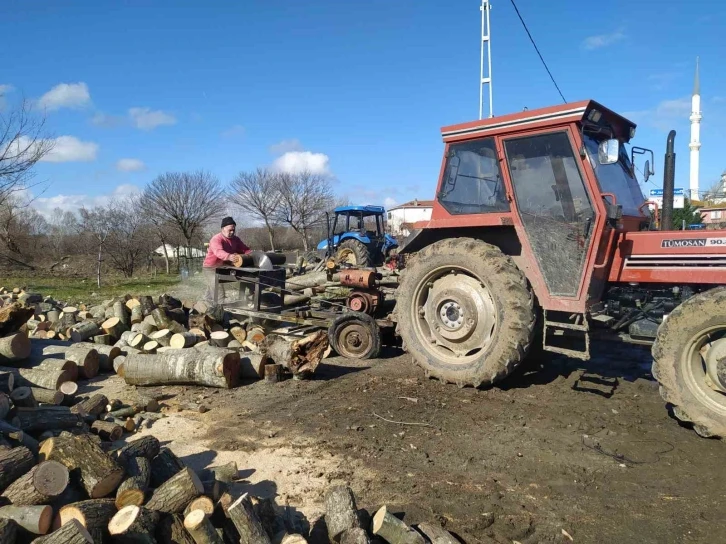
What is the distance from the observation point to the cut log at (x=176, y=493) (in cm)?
300

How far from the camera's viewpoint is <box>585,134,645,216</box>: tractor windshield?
5199 millimetres

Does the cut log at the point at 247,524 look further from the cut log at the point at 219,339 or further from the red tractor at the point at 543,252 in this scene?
the cut log at the point at 219,339

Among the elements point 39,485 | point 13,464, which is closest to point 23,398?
point 13,464

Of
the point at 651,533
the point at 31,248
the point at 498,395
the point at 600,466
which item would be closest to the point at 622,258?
the point at 498,395

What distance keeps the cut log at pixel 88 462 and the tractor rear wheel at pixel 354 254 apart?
14.8 m

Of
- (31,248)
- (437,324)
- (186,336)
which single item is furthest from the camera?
(31,248)

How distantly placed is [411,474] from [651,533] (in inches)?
59.1

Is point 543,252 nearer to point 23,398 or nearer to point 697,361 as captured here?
point 697,361

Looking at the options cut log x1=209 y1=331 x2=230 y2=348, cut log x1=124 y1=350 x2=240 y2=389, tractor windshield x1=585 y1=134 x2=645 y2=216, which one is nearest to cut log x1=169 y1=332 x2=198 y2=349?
cut log x1=209 y1=331 x2=230 y2=348

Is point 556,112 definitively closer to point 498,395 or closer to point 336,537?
point 498,395

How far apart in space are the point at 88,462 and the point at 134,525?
67 cm

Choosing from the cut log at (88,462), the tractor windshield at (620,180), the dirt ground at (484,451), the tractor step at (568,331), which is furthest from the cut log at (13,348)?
the tractor windshield at (620,180)

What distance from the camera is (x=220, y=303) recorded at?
834 centimetres

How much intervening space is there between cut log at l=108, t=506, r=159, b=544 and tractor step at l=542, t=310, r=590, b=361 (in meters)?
3.75
